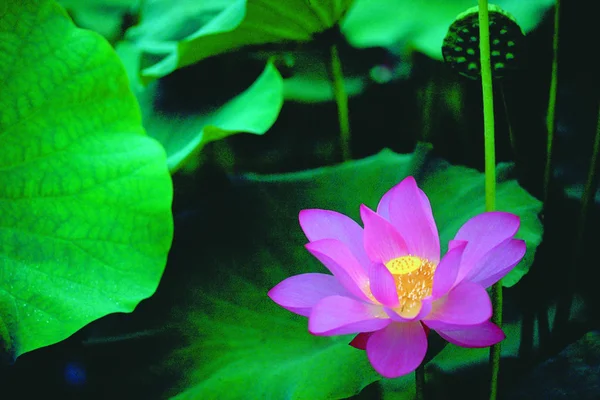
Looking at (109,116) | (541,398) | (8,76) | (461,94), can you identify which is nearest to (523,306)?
(541,398)

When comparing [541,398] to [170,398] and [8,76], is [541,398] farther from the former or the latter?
[8,76]

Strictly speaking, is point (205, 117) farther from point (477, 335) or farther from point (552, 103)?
point (477, 335)

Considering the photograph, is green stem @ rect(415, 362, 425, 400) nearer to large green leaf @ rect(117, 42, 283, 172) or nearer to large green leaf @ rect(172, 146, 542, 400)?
large green leaf @ rect(172, 146, 542, 400)

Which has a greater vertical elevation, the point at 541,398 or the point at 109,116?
the point at 109,116

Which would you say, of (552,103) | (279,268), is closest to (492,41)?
(552,103)

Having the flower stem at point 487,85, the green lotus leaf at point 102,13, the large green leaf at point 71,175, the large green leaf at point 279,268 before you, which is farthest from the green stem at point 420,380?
the green lotus leaf at point 102,13

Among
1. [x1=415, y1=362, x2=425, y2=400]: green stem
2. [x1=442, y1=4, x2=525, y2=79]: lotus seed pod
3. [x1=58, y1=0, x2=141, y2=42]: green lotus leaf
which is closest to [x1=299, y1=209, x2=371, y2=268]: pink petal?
[x1=415, y1=362, x2=425, y2=400]: green stem
